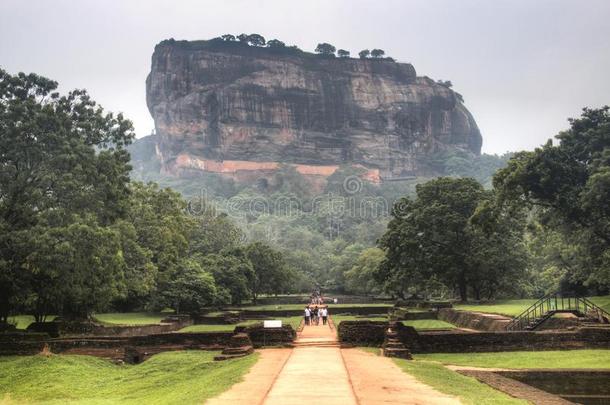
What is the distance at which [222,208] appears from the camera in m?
154

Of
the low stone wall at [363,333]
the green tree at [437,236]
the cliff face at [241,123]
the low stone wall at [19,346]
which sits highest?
the cliff face at [241,123]

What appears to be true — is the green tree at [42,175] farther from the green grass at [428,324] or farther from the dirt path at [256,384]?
the green grass at [428,324]

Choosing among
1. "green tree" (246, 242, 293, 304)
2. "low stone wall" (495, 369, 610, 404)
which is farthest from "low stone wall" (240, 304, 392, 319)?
"low stone wall" (495, 369, 610, 404)

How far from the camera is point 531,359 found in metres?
18.3

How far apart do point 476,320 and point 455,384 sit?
52.8 feet

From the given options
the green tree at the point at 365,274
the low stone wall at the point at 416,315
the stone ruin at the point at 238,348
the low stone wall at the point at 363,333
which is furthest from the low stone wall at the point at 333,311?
the stone ruin at the point at 238,348

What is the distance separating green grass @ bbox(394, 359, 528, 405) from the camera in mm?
11602

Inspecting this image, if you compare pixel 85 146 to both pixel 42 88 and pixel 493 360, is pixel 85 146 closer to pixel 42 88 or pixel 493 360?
pixel 42 88

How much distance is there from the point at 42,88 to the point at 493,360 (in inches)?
842

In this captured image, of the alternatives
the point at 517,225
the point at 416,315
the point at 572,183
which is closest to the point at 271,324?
the point at 572,183

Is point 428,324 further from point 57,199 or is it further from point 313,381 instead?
point 313,381

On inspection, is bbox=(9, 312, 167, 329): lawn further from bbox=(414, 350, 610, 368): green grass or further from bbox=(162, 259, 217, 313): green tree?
bbox=(414, 350, 610, 368): green grass

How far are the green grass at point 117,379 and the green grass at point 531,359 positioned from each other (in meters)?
6.40

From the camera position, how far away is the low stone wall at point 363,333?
67.3 ft
